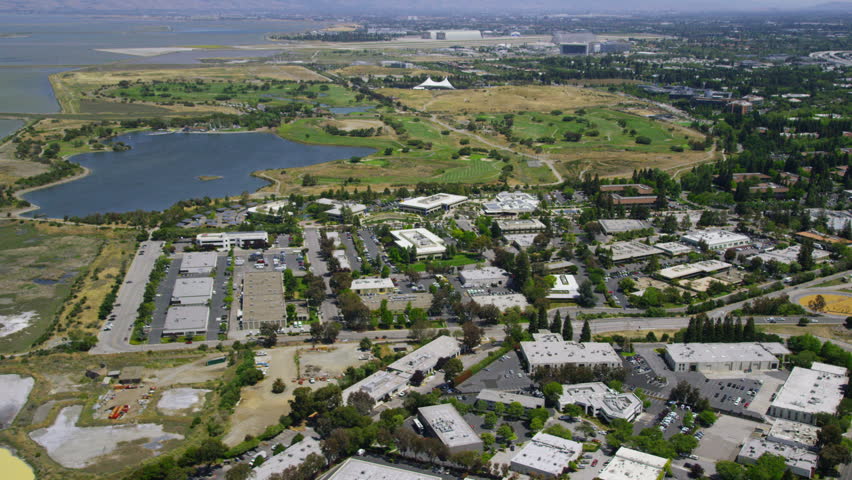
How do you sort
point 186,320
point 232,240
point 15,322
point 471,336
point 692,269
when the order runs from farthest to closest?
point 232,240 < point 692,269 < point 15,322 < point 186,320 < point 471,336

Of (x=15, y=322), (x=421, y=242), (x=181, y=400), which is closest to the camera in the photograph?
(x=181, y=400)

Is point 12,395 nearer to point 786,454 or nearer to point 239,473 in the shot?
point 239,473

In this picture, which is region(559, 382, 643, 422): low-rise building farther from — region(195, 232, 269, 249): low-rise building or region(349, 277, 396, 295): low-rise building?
region(195, 232, 269, 249): low-rise building

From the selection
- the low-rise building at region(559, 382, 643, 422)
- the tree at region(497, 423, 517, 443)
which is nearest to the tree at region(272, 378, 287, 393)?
the tree at region(497, 423, 517, 443)

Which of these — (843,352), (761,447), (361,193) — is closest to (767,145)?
(361,193)

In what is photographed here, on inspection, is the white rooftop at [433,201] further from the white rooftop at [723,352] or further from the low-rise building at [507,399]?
the low-rise building at [507,399]

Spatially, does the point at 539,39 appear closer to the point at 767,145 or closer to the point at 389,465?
the point at 767,145

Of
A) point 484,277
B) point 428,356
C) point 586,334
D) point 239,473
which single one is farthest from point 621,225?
point 239,473
